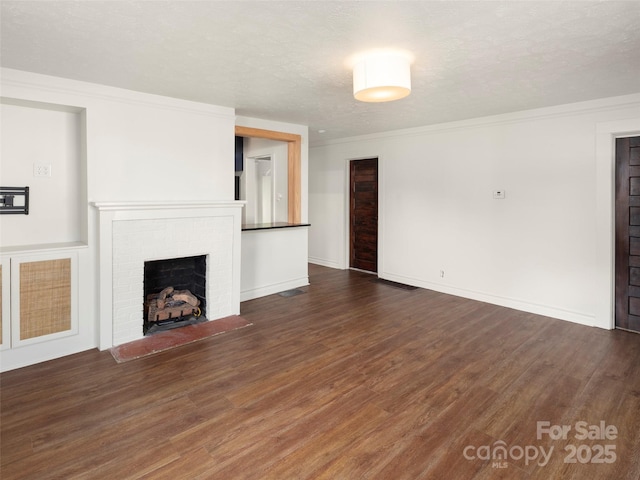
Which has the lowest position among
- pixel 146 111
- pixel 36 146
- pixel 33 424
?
pixel 33 424

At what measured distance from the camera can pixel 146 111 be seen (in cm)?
362

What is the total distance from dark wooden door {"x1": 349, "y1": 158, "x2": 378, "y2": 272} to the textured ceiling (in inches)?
102

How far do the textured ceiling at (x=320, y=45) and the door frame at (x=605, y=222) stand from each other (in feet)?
1.49

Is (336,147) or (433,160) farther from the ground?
(336,147)

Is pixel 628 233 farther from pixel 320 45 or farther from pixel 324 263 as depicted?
pixel 324 263

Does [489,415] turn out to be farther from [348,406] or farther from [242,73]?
[242,73]

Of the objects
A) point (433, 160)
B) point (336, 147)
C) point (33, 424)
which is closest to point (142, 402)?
point (33, 424)

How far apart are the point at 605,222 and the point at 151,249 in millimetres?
4653

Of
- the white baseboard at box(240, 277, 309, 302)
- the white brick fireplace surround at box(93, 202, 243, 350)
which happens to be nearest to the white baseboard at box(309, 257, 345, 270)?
the white baseboard at box(240, 277, 309, 302)

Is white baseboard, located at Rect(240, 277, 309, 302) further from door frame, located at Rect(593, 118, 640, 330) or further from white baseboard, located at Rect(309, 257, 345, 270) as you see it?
door frame, located at Rect(593, 118, 640, 330)

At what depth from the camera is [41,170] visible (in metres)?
3.31

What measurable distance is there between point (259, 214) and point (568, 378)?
17.2 ft

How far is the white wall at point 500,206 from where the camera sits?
155 inches

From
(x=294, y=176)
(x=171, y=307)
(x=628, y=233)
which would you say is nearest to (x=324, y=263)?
(x=294, y=176)
